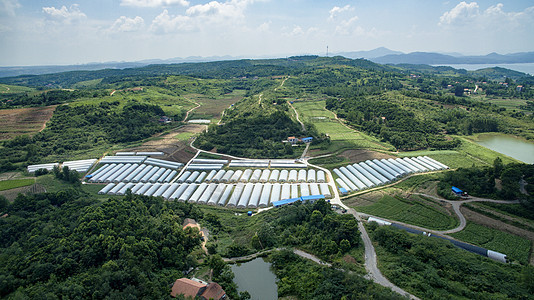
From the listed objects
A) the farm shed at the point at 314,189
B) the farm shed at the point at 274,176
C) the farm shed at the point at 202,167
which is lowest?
the farm shed at the point at 314,189

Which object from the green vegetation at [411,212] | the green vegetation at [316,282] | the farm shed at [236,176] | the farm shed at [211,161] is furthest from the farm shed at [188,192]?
the green vegetation at [411,212]

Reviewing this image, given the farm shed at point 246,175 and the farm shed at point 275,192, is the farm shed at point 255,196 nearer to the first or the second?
the farm shed at point 275,192

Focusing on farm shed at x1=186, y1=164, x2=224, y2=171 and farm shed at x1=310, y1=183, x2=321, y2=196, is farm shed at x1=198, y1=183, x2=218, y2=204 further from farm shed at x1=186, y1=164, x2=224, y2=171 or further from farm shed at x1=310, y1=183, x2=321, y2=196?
farm shed at x1=310, y1=183, x2=321, y2=196

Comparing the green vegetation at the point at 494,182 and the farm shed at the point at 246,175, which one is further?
the farm shed at the point at 246,175

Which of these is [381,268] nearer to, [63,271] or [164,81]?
[63,271]

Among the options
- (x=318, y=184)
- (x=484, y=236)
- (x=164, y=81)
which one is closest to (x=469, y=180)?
(x=484, y=236)

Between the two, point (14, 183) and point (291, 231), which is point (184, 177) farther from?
point (14, 183)
